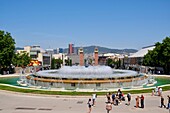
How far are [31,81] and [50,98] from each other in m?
15.0

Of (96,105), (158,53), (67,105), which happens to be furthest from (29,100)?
(158,53)

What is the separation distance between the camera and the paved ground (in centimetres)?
2213

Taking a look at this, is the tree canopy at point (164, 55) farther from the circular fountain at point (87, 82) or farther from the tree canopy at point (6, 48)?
the tree canopy at point (6, 48)

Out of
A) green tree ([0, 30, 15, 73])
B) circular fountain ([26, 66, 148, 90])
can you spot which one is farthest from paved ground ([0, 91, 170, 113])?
green tree ([0, 30, 15, 73])

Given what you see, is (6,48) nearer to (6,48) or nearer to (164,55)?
(6,48)

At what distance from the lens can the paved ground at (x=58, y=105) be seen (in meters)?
22.1

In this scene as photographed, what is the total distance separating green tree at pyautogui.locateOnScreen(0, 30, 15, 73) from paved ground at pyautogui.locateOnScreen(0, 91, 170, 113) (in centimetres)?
4293

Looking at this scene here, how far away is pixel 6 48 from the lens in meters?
71.7

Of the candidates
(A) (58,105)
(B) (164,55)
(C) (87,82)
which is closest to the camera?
(A) (58,105)

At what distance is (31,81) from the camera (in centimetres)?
4272

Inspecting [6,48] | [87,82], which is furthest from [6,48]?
[87,82]

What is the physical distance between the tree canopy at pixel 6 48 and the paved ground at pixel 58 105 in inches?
1690

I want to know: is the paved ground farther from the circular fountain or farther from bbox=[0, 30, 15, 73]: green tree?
bbox=[0, 30, 15, 73]: green tree

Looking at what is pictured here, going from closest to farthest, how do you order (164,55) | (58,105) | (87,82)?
(58,105) → (87,82) → (164,55)
